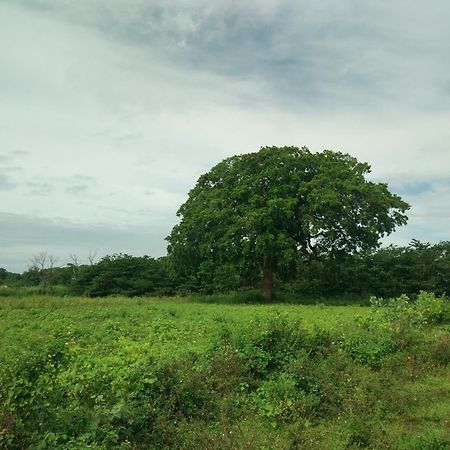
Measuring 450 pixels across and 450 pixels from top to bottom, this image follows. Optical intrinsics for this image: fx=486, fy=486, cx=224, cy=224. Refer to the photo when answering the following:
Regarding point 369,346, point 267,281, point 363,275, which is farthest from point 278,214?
point 369,346

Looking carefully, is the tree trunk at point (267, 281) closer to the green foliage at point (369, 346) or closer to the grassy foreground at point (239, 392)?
the grassy foreground at point (239, 392)

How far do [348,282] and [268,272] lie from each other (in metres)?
7.44

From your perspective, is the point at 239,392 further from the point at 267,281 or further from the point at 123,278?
the point at 123,278

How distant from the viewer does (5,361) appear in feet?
20.6

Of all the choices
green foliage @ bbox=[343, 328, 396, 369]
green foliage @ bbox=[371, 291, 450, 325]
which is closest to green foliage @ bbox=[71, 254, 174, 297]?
green foliage @ bbox=[371, 291, 450, 325]

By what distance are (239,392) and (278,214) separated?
2014 cm

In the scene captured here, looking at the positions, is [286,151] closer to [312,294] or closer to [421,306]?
[312,294]

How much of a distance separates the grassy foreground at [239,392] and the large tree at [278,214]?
54.9 feet

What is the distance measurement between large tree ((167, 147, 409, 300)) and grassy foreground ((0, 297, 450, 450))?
54.9 ft

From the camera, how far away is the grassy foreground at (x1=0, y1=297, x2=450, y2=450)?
18.6ft

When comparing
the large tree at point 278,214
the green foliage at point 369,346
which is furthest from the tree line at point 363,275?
the green foliage at point 369,346

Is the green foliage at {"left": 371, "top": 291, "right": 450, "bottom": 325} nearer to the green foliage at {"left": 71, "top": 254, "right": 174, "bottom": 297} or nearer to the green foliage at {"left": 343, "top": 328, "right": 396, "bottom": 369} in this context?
the green foliage at {"left": 343, "top": 328, "right": 396, "bottom": 369}

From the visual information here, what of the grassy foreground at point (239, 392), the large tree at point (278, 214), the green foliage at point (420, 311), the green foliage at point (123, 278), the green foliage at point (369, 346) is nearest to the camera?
the grassy foreground at point (239, 392)

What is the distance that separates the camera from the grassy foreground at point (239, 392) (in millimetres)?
5684
